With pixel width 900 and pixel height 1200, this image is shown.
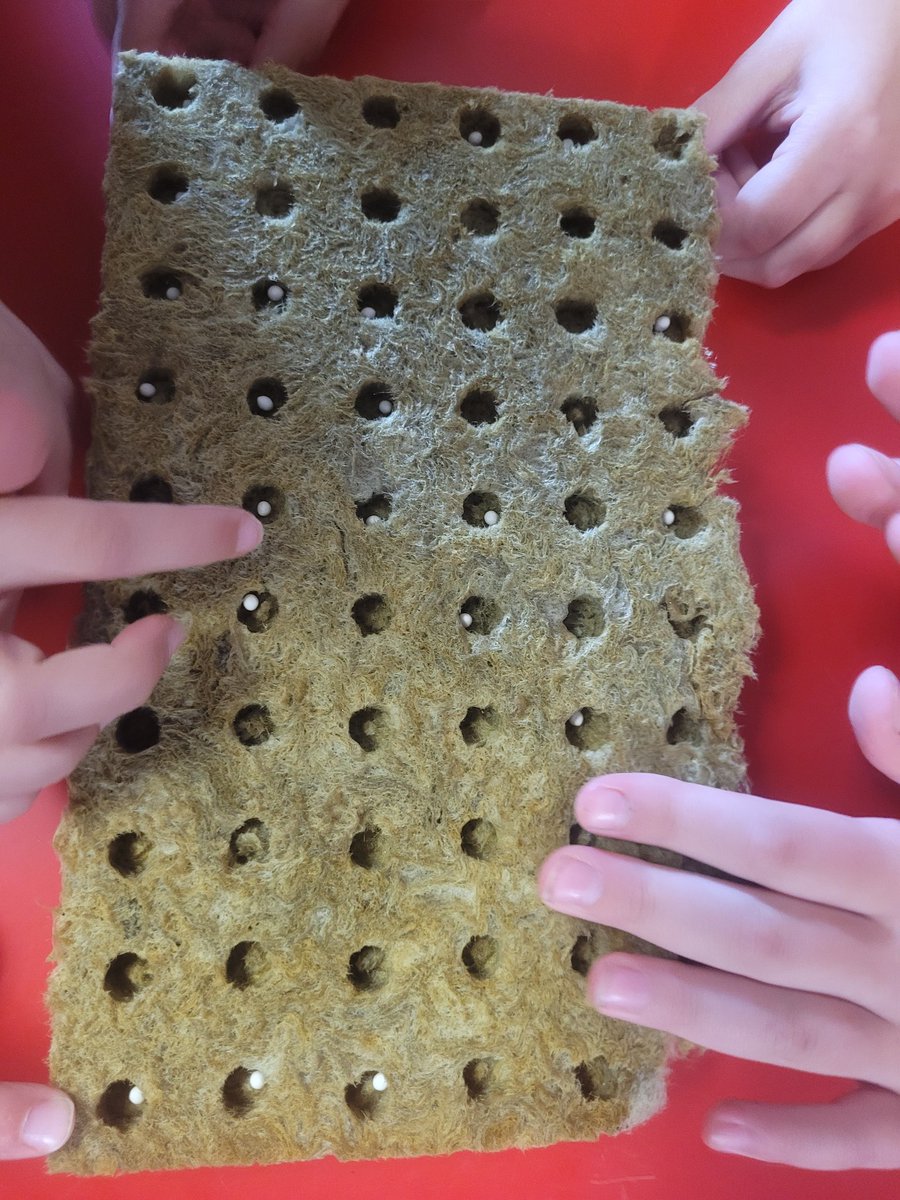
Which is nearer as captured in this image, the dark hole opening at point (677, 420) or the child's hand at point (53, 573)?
the child's hand at point (53, 573)

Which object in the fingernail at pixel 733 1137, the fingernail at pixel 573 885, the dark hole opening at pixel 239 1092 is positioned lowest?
the fingernail at pixel 733 1137

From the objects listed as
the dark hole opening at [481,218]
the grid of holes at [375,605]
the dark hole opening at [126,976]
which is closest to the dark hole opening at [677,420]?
the grid of holes at [375,605]

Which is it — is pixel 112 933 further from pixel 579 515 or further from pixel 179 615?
pixel 579 515

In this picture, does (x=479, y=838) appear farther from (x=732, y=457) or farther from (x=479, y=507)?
(x=732, y=457)

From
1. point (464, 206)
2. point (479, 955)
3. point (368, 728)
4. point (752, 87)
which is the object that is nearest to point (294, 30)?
point (464, 206)

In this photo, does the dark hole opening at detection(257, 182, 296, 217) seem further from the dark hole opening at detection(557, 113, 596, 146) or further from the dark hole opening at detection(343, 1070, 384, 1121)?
the dark hole opening at detection(343, 1070, 384, 1121)

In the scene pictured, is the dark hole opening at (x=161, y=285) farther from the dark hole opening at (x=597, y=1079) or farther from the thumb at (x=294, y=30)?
the dark hole opening at (x=597, y=1079)
